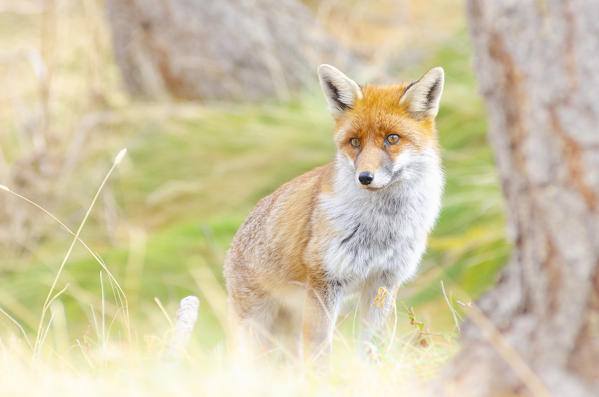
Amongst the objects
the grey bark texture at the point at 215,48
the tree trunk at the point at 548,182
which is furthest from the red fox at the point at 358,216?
the grey bark texture at the point at 215,48

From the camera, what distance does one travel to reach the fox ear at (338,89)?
374 centimetres

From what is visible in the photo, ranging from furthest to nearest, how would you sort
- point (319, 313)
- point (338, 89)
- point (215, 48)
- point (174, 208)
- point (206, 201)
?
point (215, 48) → point (174, 208) → point (206, 201) → point (338, 89) → point (319, 313)

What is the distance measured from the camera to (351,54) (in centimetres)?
862

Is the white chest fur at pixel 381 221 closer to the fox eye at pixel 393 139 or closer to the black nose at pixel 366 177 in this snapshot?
the fox eye at pixel 393 139

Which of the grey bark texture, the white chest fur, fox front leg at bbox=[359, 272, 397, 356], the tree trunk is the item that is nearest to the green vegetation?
the grey bark texture

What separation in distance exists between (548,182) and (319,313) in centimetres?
183

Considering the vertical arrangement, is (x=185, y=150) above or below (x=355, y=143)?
below

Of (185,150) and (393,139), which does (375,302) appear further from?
(185,150)

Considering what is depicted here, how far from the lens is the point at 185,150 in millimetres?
7043

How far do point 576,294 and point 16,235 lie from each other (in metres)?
5.96

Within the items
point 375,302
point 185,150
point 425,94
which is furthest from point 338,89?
point 185,150

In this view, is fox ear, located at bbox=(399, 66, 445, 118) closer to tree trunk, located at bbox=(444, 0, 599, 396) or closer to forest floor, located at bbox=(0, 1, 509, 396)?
forest floor, located at bbox=(0, 1, 509, 396)

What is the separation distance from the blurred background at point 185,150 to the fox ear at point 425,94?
1.36 meters

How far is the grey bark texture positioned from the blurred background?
16 millimetres
